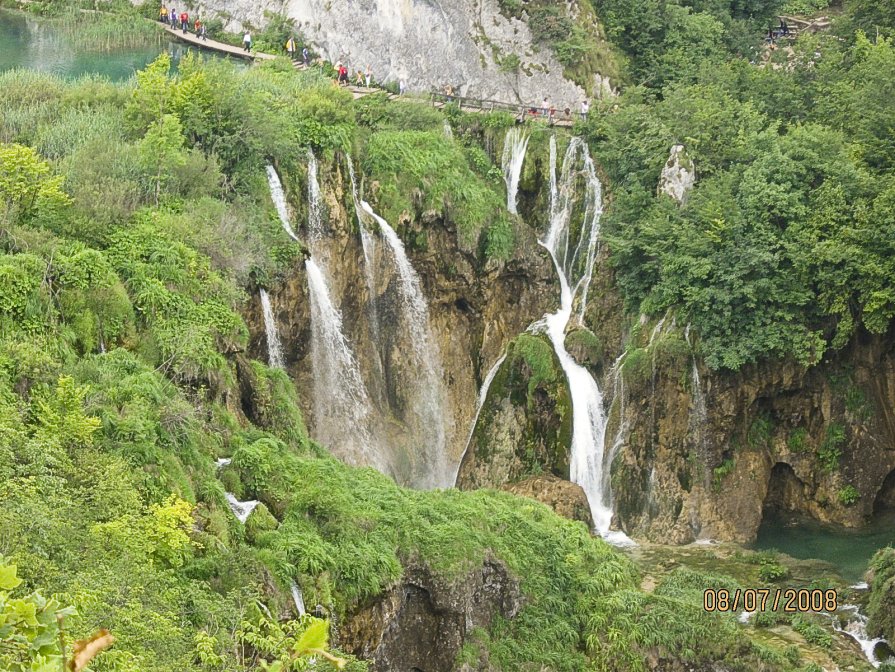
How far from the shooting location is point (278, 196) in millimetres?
28156

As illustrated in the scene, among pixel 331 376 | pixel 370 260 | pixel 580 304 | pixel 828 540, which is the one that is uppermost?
pixel 370 260

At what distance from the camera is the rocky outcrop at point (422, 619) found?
1794cm

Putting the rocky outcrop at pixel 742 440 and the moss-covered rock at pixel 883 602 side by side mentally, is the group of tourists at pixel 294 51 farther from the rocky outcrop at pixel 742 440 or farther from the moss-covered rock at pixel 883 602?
the moss-covered rock at pixel 883 602

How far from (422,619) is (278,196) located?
12707 mm

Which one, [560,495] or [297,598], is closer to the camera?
[297,598]

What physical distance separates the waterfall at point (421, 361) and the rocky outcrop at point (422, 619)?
1025 centimetres

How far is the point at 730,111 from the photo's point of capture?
106ft

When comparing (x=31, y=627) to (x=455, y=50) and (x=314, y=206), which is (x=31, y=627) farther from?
(x=455, y=50)

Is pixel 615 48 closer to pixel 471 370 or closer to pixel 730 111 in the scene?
pixel 730 111

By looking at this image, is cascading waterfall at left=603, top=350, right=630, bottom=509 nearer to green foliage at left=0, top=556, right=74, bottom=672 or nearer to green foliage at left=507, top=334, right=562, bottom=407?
green foliage at left=507, top=334, right=562, bottom=407

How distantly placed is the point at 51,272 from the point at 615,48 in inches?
1016

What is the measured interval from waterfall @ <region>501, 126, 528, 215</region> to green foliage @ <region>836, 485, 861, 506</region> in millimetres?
11528

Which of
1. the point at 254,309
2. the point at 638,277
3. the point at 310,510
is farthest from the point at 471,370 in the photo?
the point at 310,510

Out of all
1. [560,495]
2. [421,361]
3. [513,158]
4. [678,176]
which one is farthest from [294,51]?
[560,495]
